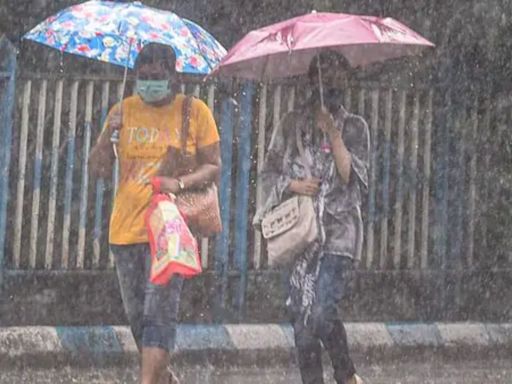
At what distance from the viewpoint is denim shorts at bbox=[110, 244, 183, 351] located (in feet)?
20.3

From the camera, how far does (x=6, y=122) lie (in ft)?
29.9

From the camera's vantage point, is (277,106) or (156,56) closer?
(156,56)

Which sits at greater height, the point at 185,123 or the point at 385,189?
the point at 185,123

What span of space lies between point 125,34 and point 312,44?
3.25 feet

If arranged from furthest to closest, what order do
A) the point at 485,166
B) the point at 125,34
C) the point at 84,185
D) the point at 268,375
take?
the point at 485,166, the point at 84,185, the point at 268,375, the point at 125,34

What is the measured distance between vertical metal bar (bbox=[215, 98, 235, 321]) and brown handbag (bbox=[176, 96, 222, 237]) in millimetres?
2930

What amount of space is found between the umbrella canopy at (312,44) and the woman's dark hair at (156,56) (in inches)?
10.9

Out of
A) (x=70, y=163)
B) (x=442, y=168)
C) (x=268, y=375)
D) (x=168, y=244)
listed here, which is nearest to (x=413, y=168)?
(x=442, y=168)

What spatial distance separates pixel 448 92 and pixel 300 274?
14.2 ft

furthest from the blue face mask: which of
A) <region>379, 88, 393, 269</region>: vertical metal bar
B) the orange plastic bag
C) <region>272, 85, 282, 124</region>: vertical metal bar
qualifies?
<region>379, 88, 393, 269</region>: vertical metal bar

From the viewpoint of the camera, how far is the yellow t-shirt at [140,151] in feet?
20.8

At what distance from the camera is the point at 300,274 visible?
6320 millimetres

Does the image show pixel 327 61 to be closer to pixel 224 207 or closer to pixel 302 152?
pixel 302 152

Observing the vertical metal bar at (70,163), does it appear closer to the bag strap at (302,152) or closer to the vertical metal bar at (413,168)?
the vertical metal bar at (413,168)
